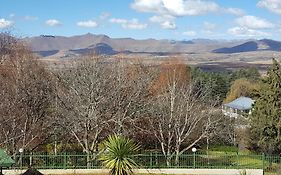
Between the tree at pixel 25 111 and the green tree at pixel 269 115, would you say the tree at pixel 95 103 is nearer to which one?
the tree at pixel 25 111

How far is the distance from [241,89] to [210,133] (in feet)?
122

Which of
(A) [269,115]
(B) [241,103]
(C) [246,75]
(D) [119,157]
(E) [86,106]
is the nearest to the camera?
(D) [119,157]

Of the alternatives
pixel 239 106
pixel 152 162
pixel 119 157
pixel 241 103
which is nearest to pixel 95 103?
pixel 152 162

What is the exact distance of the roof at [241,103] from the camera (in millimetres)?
58544

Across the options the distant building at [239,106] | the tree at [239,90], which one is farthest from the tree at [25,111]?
the tree at [239,90]

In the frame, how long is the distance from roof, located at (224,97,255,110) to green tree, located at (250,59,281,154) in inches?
1109

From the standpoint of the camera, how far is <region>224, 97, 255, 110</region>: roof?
5854 centimetres

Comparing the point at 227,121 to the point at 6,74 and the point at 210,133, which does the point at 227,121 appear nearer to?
the point at 210,133

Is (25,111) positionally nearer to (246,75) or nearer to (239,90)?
(239,90)

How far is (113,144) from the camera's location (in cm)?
1720

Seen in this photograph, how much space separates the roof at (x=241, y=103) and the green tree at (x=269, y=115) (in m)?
28.2

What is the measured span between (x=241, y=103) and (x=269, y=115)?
99.7 ft

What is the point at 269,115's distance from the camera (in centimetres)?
2944

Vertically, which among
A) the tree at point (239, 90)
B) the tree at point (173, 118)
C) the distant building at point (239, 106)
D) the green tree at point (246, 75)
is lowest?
the distant building at point (239, 106)
